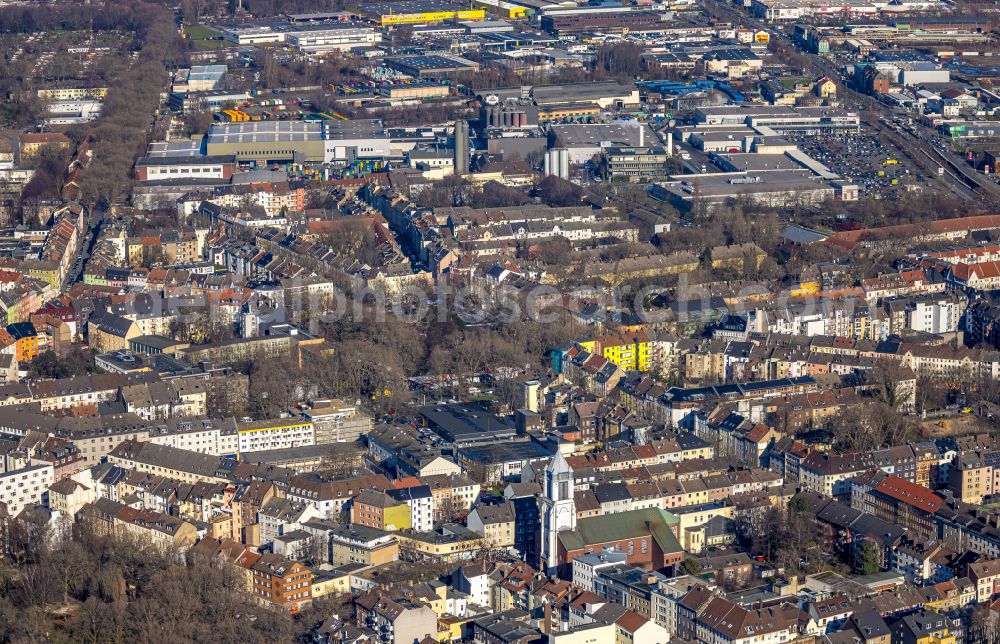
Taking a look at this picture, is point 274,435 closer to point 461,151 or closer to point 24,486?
point 24,486

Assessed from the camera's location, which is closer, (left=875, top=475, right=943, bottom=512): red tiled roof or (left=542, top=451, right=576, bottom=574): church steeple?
(left=542, top=451, right=576, bottom=574): church steeple

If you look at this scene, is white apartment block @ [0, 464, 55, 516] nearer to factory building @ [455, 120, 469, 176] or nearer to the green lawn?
factory building @ [455, 120, 469, 176]

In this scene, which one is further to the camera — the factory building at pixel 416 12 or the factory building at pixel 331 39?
the factory building at pixel 416 12

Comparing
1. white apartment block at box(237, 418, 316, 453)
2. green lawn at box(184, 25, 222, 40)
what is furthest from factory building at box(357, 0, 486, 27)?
white apartment block at box(237, 418, 316, 453)

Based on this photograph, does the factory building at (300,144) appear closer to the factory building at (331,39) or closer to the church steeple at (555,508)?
the factory building at (331,39)

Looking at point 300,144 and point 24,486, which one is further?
point 300,144

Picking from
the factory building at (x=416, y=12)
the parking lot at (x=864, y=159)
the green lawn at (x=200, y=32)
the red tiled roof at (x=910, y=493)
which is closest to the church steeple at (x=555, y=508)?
the red tiled roof at (x=910, y=493)

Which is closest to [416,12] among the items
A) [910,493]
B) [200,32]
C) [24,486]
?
[200,32]

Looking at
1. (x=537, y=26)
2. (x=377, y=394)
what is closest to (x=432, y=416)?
(x=377, y=394)
